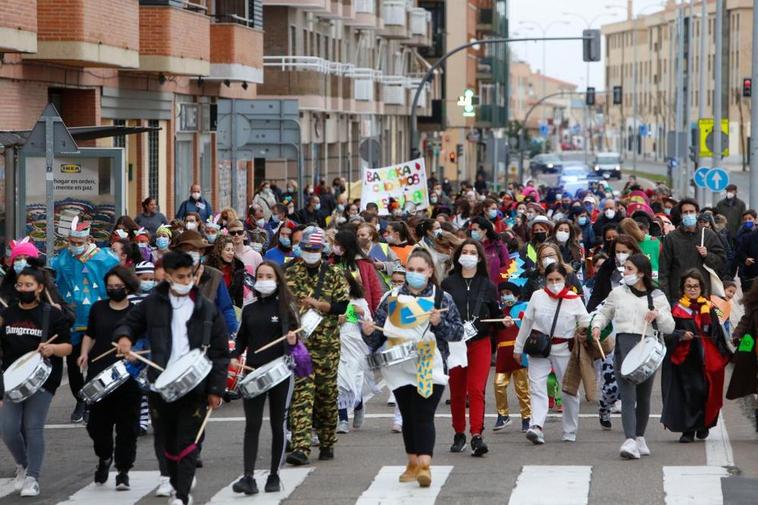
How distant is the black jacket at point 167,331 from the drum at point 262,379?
601 millimetres

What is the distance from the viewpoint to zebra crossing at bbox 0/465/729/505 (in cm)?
1196

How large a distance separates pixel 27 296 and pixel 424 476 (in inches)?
115

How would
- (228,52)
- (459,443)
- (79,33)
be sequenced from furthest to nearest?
1. (228,52)
2. (79,33)
3. (459,443)

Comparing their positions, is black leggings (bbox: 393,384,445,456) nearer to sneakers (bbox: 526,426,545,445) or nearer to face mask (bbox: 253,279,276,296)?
face mask (bbox: 253,279,276,296)

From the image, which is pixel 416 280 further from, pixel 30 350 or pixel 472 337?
pixel 30 350

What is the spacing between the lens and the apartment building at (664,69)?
129m

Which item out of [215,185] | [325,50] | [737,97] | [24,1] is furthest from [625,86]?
[24,1]

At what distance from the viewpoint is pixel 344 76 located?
54750 millimetres

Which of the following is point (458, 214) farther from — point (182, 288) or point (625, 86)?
point (625, 86)

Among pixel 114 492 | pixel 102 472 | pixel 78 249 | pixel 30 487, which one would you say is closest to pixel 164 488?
pixel 114 492

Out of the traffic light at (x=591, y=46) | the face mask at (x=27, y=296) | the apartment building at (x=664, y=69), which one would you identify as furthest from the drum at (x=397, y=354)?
the apartment building at (x=664, y=69)

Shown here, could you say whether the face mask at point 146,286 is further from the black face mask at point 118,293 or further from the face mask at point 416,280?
the face mask at point 416,280

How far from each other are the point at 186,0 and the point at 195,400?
23135 millimetres

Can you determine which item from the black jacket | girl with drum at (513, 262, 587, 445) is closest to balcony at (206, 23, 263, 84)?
girl with drum at (513, 262, 587, 445)
